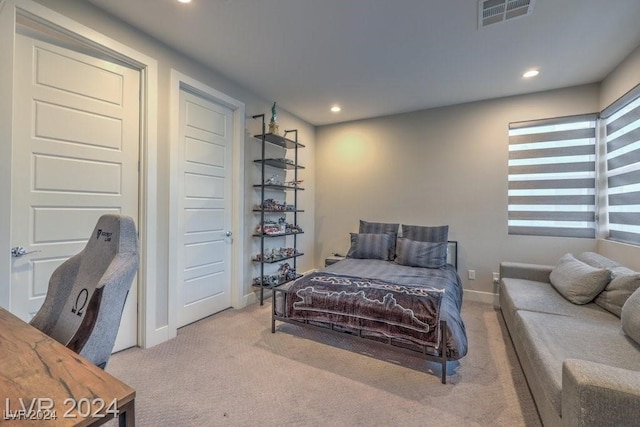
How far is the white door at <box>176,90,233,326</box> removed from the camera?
288cm

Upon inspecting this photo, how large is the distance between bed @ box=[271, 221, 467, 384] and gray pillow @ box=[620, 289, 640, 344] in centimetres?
89

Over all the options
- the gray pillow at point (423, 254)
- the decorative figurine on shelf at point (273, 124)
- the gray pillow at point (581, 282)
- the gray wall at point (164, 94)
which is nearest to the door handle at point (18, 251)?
the gray wall at point (164, 94)

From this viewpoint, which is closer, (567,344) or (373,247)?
(567,344)

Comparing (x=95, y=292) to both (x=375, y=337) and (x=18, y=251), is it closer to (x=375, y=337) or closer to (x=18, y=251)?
(x=18, y=251)

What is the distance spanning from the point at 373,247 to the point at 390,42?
96.3 inches

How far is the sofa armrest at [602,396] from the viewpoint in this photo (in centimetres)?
100

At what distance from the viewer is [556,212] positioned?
11.3ft

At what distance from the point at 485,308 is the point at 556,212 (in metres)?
1.43

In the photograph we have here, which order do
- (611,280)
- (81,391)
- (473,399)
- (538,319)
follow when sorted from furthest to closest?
(611,280)
(538,319)
(473,399)
(81,391)

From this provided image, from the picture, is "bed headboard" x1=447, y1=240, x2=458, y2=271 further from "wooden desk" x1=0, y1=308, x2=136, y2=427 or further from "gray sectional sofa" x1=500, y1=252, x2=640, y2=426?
"wooden desk" x1=0, y1=308, x2=136, y2=427

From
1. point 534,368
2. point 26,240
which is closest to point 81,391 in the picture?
point 26,240

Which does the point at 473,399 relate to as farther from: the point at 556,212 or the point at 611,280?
the point at 556,212

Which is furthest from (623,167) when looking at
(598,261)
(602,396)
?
(602,396)

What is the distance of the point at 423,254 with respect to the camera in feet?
11.7
